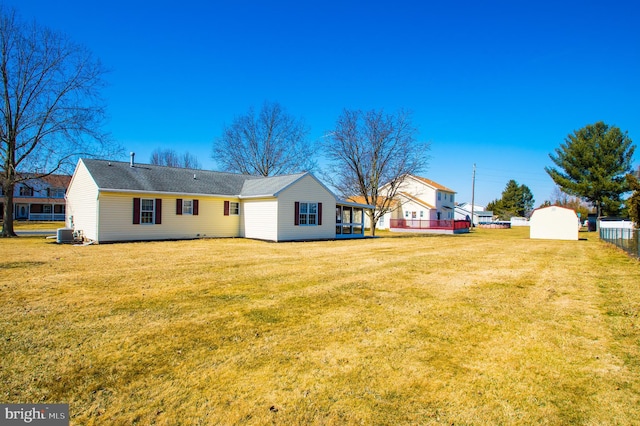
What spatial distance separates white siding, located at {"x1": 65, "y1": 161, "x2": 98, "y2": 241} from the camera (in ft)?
60.3

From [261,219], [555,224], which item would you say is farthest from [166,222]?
[555,224]

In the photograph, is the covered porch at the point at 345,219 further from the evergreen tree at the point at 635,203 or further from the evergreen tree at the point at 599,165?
the evergreen tree at the point at 599,165

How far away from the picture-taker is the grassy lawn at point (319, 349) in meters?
3.29

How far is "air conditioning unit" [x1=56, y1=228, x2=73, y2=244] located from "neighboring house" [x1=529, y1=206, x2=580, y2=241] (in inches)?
1302

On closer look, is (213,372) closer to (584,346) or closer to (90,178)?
(584,346)

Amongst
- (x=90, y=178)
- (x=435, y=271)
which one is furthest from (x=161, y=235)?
(x=435, y=271)

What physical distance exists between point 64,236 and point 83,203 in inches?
109

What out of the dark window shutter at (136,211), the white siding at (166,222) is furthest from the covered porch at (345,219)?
the dark window shutter at (136,211)

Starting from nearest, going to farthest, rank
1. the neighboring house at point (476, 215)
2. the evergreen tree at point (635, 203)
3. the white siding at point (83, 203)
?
the evergreen tree at point (635, 203), the white siding at point (83, 203), the neighboring house at point (476, 215)

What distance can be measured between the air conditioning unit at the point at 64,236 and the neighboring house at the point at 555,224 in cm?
3308

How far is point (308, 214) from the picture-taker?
21781mm

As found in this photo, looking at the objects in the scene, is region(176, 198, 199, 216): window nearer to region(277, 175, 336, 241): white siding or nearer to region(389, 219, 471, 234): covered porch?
region(277, 175, 336, 241): white siding

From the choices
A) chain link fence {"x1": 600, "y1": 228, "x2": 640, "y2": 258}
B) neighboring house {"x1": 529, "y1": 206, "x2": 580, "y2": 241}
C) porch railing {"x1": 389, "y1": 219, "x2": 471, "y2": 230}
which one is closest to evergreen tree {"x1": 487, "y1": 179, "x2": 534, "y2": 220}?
porch railing {"x1": 389, "y1": 219, "x2": 471, "y2": 230}

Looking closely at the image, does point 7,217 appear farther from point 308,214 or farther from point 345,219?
point 345,219
